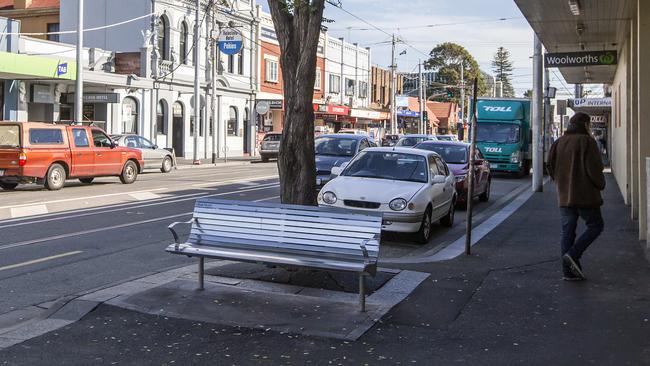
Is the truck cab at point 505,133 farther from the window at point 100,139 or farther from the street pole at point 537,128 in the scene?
the window at point 100,139

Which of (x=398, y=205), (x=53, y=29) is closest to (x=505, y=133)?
(x=398, y=205)

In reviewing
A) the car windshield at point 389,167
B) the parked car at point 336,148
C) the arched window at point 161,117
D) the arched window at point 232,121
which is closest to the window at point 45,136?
the parked car at point 336,148

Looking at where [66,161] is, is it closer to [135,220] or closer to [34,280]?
[135,220]

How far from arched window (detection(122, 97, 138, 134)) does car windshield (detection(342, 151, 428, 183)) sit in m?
26.7

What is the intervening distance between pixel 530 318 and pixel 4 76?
27.2m

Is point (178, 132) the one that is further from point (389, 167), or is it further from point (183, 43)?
point (389, 167)

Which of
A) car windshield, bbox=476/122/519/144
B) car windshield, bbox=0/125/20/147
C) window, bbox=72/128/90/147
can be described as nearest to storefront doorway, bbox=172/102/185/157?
car windshield, bbox=476/122/519/144

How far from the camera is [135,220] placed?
13414 millimetres

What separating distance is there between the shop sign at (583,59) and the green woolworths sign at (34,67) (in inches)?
763

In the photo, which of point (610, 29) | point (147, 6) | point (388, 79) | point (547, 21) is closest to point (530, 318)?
point (547, 21)

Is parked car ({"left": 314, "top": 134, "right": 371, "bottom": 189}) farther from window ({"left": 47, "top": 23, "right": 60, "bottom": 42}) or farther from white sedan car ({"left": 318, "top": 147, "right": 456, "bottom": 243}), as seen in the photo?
window ({"left": 47, "top": 23, "right": 60, "bottom": 42})

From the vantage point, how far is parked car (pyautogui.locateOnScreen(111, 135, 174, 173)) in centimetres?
2756

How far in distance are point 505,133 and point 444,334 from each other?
23430 mm

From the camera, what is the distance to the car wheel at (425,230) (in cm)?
1116
